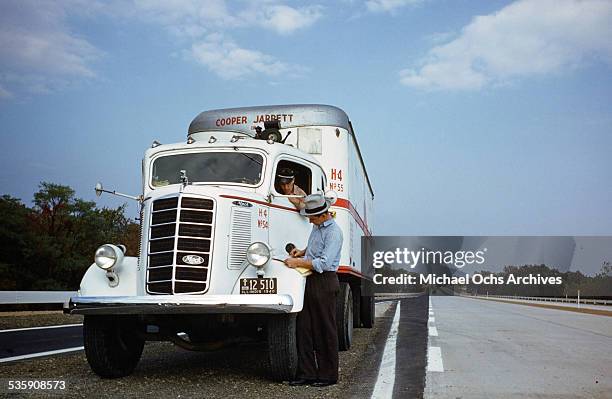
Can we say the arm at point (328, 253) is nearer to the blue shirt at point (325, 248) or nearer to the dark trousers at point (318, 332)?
the blue shirt at point (325, 248)

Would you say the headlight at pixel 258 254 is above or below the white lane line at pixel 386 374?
above

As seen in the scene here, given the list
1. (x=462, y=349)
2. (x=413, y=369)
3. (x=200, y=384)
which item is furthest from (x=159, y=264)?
(x=462, y=349)

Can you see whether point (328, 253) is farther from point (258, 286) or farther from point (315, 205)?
point (258, 286)

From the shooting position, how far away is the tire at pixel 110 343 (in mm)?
6777

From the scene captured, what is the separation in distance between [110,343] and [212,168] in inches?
88.5

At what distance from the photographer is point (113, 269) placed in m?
6.73

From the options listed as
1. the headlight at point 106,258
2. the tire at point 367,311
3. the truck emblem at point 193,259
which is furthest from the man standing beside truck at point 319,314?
the tire at point 367,311

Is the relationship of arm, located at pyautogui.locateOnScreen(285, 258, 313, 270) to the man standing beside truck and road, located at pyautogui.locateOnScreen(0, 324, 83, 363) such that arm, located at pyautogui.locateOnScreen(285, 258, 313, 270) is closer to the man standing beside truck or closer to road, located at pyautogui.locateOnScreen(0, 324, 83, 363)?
the man standing beside truck

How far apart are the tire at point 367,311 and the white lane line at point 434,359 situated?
365cm

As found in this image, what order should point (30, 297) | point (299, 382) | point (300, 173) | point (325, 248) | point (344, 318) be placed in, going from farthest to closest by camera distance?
point (30, 297), point (344, 318), point (300, 173), point (325, 248), point (299, 382)

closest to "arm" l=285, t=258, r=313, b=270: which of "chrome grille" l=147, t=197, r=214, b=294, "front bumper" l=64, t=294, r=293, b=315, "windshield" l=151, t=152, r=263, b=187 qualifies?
"front bumper" l=64, t=294, r=293, b=315

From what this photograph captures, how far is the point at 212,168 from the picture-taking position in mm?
7660

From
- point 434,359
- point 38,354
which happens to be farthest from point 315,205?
point 38,354

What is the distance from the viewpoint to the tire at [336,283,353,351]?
376 inches
